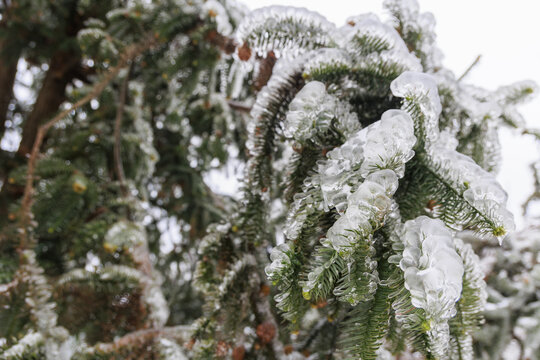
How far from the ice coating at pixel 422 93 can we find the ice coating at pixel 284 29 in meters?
0.31

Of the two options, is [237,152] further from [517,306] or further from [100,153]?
[517,306]

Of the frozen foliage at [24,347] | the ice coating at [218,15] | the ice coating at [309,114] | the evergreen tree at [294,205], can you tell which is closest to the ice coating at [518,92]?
the evergreen tree at [294,205]

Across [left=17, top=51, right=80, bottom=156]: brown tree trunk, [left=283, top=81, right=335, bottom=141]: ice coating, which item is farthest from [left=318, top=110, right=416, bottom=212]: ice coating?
[left=17, top=51, right=80, bottom=156]: brown tree trunk

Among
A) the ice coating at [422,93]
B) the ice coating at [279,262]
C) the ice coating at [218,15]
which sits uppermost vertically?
the ice coating at [218,15]

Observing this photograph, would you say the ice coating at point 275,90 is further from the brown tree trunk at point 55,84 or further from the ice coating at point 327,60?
the brown tree trunk at point 55,84

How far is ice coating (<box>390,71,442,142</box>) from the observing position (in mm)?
678

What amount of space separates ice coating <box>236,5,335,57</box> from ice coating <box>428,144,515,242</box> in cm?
42

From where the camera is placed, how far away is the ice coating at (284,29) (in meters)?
0.92

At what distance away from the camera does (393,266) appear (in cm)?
61

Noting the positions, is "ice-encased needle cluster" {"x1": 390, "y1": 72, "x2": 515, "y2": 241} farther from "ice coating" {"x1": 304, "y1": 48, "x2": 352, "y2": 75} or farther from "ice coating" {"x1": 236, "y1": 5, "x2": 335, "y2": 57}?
"ice coating" {"x1": 236, "y1": 5, "x2": 335, "y2": 57}

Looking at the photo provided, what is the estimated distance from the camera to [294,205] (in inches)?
28.3

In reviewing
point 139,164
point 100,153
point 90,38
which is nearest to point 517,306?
point 139,164

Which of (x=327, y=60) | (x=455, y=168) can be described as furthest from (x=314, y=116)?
(x=455, y=168)

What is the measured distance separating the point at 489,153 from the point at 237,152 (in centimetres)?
216
